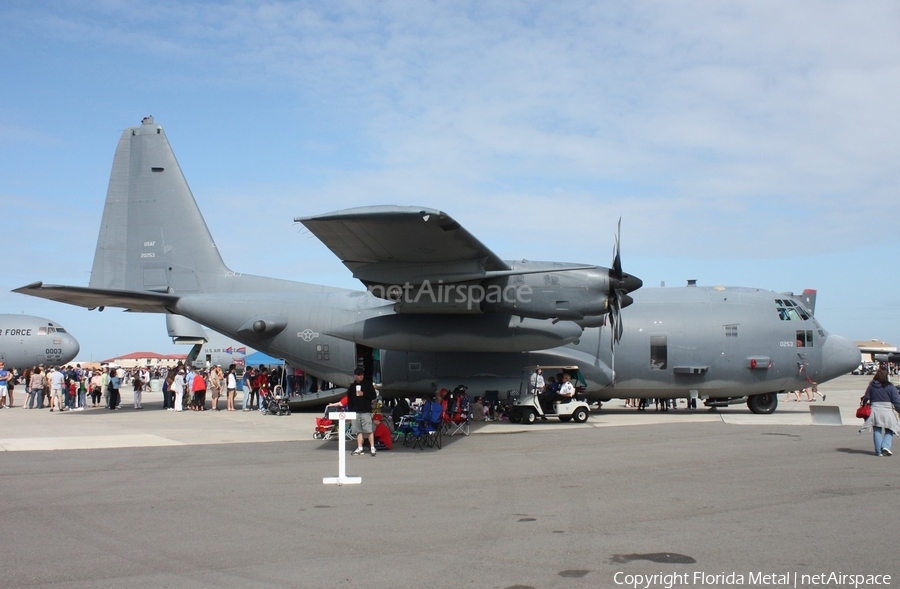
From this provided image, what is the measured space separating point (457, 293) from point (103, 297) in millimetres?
10842

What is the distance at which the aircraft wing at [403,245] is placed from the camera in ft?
42.9

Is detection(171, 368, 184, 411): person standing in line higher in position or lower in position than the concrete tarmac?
higher

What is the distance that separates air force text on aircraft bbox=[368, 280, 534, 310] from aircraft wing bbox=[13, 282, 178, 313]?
8040 mm

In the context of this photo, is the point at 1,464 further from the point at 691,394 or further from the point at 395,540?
the point at 691,394

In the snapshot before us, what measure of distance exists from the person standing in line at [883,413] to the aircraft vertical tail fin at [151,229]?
59.6 ft

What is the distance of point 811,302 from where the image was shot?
35.8 metres

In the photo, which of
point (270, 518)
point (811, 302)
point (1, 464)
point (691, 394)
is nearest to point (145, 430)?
point (1, 464)

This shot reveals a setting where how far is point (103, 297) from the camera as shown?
20.5m

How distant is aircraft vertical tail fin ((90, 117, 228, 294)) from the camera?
73.4ft

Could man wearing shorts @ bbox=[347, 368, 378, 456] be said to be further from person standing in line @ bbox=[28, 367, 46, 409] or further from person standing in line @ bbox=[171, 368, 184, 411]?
person standing in line @ bbox=[28, 367, 46, 409]

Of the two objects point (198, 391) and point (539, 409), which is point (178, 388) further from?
point (539, 409)

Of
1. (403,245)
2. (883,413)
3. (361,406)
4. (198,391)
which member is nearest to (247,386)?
(198,391)

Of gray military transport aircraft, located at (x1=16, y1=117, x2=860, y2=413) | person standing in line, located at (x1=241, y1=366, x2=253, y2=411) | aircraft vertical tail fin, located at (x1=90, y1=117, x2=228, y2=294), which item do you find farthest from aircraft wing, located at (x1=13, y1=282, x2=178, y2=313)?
person standing in line, located at (x1=241, y1=366, x2=253, y2=411)

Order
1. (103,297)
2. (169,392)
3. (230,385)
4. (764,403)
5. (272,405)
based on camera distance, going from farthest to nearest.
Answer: (169,392), (230,385), (272,405), (764,403), (103,297)
